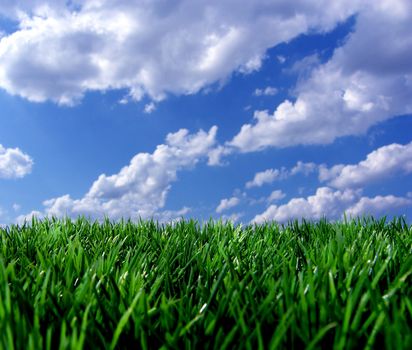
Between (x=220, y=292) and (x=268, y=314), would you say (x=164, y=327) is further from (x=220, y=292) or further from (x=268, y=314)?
(x=220, y=292)

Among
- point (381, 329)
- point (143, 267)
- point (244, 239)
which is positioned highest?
point (244, 239)

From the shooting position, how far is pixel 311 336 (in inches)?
50.3

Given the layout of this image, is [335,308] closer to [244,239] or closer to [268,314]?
[268,314]

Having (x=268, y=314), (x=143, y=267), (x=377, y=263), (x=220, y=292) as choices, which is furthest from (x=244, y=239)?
(x=268, y=314)

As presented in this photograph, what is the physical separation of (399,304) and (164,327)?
27.6 inches

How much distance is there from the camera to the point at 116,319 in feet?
4.61

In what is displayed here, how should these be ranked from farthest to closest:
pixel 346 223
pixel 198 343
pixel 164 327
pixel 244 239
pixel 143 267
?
1. pixel 346 223
2. pixel 244 239
3. pixel 143 267
4. pixel 164 327
5. pixel 198 343

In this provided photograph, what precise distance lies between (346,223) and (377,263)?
202 centimetres

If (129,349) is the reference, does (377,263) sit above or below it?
above

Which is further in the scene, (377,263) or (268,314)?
(377,263)

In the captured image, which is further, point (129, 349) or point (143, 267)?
point (143, 267)

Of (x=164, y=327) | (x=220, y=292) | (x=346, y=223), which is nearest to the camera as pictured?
(x=164, y=327)

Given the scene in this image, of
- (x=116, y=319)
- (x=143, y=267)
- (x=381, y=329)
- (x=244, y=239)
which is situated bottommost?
(x=381, y=329)

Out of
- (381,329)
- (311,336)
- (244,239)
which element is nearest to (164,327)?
(311,336)
